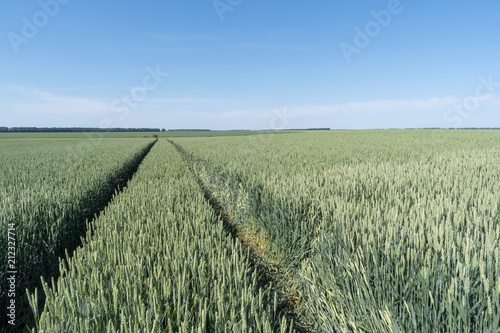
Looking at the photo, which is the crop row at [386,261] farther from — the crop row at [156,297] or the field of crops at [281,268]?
the crop row at [156,297]

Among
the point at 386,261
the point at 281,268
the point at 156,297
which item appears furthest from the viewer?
the point at 281,268

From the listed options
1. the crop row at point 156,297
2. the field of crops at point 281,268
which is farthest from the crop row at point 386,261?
the crop row at point 156,297

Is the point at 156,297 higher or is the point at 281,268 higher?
the point at 156,297

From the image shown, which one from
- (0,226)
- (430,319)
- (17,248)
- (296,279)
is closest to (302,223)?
(296,279)

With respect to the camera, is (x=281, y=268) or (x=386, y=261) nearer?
(x=386, y=261)

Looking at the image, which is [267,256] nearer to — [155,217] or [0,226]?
[155,217]

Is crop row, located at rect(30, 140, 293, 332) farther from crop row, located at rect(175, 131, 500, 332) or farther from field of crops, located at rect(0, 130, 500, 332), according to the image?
crop row, located at rect(175, 131, 500, 332)

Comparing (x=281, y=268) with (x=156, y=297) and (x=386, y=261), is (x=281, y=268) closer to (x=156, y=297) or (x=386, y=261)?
(x=386, y=261)

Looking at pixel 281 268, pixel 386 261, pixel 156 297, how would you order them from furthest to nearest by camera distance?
pixel 281 268, pixel 386 261, pixel 156 297

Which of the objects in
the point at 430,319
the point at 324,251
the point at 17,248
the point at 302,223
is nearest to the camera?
the point at 430,319

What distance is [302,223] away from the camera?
3.70 m

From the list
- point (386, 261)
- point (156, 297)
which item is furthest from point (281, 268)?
point (156, 297)

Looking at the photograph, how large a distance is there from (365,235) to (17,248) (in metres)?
4.28

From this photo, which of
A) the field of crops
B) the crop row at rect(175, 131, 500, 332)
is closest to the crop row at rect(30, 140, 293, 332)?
the field of crops
